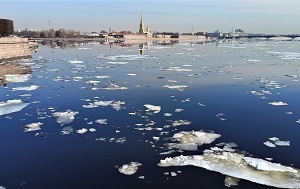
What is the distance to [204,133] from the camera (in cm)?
766

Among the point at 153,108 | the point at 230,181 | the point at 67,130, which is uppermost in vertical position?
the point at 153,108

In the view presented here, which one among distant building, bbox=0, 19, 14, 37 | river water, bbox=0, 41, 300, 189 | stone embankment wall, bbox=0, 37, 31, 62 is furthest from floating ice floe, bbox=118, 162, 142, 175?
distant building, bbox=0, 19, 14, 37

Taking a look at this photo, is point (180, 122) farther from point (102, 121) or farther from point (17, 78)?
point (17, 78)

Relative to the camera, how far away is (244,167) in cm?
577

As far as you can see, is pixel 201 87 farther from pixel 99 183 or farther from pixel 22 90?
pixel 99 183

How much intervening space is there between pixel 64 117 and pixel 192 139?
12.3 ft

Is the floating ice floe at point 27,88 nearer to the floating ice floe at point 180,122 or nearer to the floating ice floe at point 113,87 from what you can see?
the floating ice floe at point 113,87

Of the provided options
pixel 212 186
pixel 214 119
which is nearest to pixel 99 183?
pixel 212 186

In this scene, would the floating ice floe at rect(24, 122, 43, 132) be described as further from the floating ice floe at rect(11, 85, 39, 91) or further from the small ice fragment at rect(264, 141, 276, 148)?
the floating ice floe at rect(11, 85, 39, 91)

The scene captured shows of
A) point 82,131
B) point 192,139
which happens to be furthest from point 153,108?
point 192,139

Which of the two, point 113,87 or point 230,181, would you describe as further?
point 113,87

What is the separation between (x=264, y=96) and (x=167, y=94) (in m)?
3.55

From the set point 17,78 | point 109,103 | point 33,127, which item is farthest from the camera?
point 17,78

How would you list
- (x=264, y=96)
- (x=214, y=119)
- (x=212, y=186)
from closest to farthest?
(x=212, y=186) < (x=214, y=119) < (x=264, y=96)
